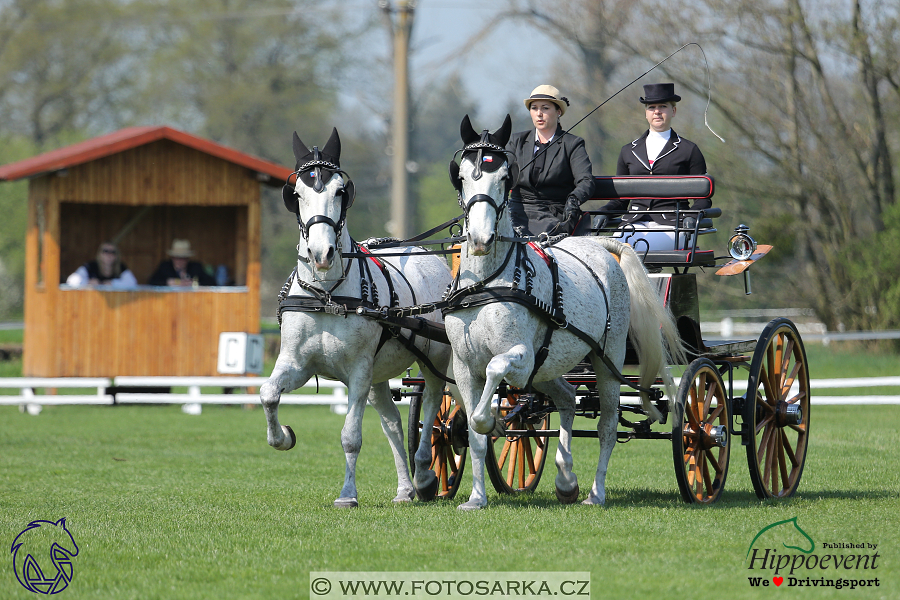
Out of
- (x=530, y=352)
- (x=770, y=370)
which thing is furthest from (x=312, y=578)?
(x=770, y=370)

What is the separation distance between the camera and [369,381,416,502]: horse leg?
7.36 metres

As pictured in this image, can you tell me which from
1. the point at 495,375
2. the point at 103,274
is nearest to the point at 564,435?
the point at 495,375

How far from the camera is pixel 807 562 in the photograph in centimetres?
518

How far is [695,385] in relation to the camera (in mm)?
7133

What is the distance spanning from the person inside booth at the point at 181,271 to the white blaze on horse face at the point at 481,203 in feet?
38.7

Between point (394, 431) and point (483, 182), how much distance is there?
2104 mm

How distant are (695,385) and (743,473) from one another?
2468 millimetres

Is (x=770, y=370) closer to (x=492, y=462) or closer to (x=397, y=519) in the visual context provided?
(x=492, y=462)

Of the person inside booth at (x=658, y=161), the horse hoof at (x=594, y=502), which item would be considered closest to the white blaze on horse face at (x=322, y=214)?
the horse hoof at (x=594, y=502)

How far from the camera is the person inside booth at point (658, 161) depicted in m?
8.26

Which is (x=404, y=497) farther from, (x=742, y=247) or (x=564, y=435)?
(x=742, y=247)

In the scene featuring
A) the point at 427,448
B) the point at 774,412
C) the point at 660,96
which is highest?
the point at 660,96

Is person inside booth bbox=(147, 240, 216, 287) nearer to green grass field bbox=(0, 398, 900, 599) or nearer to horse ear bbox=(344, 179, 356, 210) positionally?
green grass field bbox=(0, 398, 900, 599)

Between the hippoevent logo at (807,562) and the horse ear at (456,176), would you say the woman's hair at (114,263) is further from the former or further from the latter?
the hippoevent logo at (807,562)
